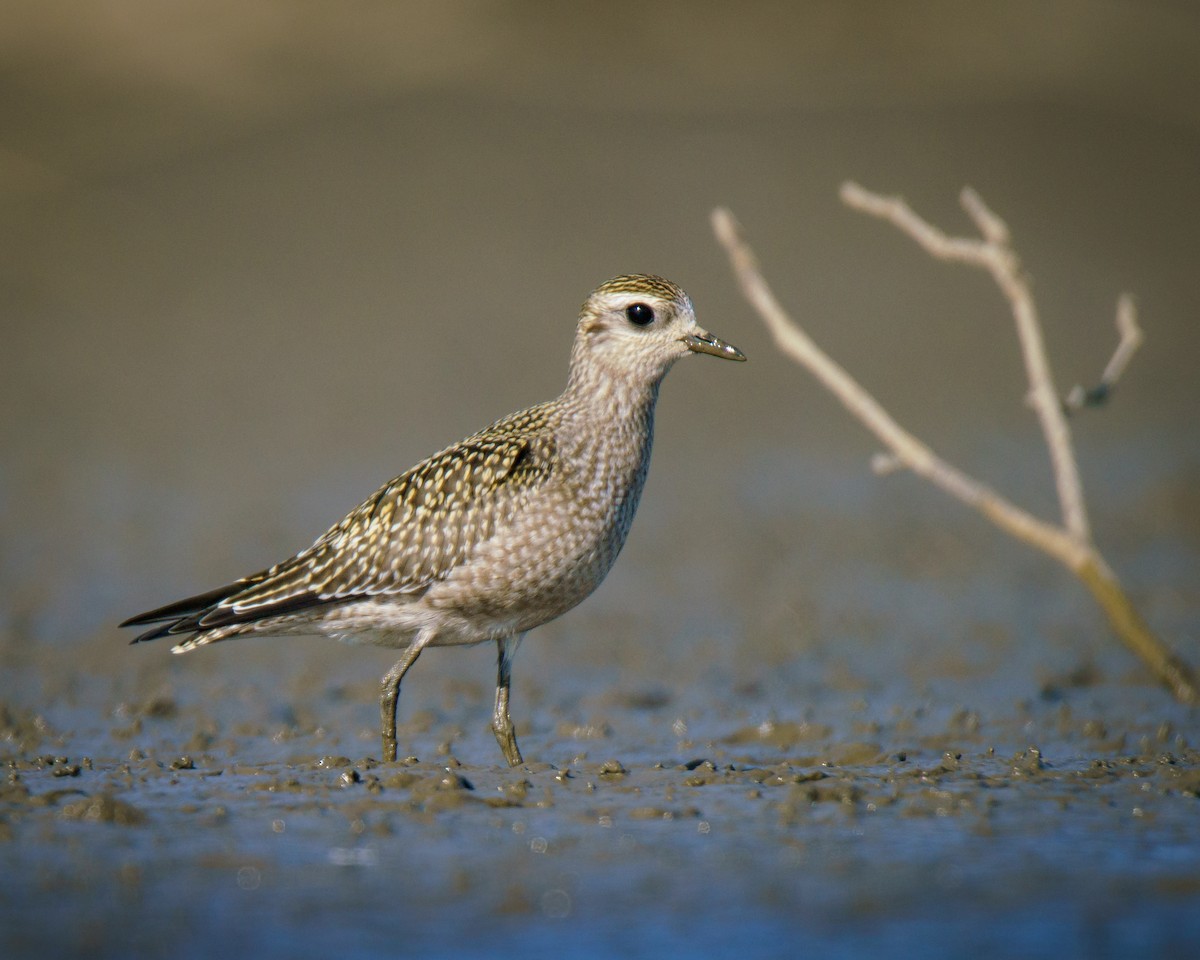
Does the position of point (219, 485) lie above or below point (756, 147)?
below

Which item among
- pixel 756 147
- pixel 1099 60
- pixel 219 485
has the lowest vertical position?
pixel 219 485

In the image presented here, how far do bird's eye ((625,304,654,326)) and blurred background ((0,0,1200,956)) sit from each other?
201 centimetres

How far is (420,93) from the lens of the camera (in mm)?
22781

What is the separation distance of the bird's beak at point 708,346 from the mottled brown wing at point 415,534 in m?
0.80

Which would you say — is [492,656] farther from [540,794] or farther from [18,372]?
[18,372]

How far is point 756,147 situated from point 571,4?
3392mm

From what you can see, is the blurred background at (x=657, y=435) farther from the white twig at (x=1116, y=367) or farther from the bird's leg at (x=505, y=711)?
the white twig at (x=1116, y=367)

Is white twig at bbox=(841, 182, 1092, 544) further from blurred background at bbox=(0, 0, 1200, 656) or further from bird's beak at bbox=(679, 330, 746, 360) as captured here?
blurred background at bbox=(0, 0, 1200, 656)

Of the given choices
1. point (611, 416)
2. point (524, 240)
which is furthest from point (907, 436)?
point (524, 240)

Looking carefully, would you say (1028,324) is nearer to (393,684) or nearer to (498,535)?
(498,535)

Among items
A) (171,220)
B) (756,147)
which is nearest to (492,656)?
(171,220)

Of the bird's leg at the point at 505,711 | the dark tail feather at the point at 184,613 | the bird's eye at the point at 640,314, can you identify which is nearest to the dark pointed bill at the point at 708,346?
the bird's eye at the point at 640,314

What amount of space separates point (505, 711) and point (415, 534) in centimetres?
90

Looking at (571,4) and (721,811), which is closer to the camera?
(721,811)
